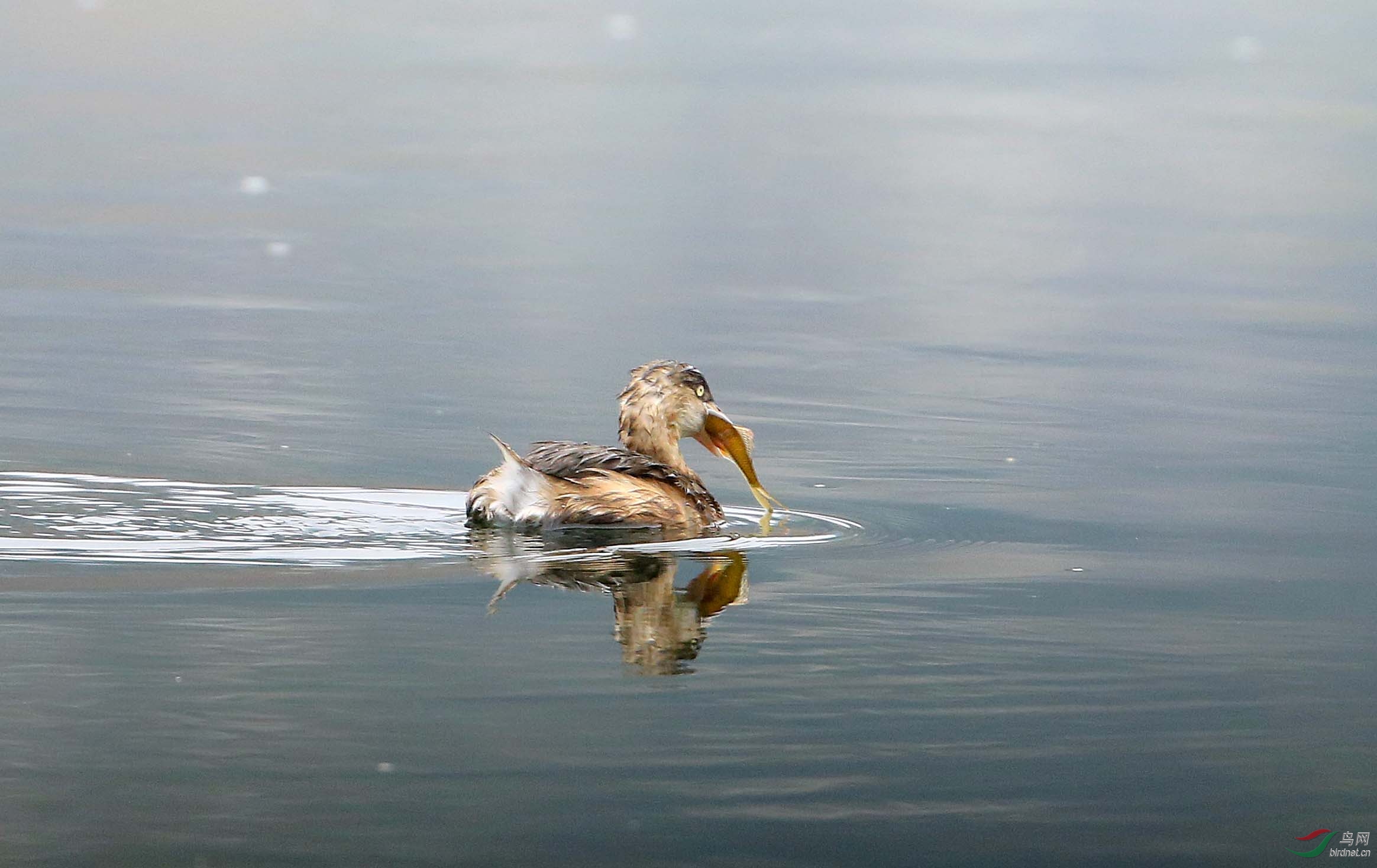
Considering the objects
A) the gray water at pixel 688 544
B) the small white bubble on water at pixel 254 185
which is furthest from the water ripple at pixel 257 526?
the small white bubble on water at pixel 254 185

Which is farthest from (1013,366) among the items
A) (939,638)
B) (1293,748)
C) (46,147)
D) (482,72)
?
(482,72)

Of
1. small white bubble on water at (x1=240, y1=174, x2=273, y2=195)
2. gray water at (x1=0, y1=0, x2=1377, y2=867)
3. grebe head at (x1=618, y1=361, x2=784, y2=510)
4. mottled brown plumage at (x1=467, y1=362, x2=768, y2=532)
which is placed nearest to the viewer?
gray water at (x1=0, y1=0, x2=1377, y2=867)

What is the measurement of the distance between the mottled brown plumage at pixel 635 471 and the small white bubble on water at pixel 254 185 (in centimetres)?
1347

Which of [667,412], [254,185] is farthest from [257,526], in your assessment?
[254,185]

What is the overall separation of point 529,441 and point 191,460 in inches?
75.2

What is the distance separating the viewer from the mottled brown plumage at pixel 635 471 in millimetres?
9812

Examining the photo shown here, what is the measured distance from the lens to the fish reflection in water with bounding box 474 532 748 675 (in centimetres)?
768

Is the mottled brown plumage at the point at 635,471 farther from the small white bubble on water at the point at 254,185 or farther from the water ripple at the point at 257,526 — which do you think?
the small white bubble on water at the point at 254,185

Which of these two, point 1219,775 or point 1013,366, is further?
A: point 1013,366

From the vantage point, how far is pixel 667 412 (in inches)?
429

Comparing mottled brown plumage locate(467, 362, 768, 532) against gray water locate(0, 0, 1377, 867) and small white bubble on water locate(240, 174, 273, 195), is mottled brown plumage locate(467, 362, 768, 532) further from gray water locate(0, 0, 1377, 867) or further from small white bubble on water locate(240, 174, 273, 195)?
small white bubble on water locate(240, 174, 273, 195)

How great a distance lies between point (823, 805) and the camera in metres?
5.95

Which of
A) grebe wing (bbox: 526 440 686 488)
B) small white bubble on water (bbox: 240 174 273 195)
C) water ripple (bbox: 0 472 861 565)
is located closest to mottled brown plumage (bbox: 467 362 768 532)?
grebe wing (bbox: 526 440 686 488)

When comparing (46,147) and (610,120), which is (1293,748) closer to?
(46,147)
